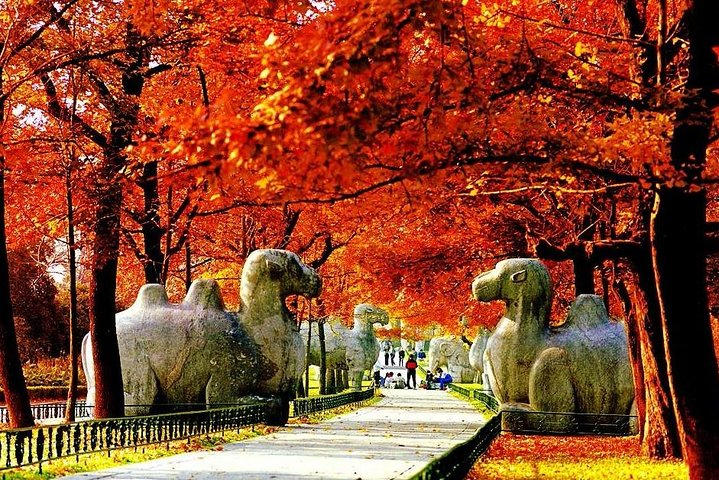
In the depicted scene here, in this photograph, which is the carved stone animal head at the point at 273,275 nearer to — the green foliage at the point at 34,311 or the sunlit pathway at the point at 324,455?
the sunlit pathway at the point at 324,455

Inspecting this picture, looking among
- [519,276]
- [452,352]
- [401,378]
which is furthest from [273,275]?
[452,352]

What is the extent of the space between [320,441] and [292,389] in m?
3.17

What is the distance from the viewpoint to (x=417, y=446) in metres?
16.8

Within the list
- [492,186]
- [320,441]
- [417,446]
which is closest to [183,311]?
[320,441]

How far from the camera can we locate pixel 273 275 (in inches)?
803

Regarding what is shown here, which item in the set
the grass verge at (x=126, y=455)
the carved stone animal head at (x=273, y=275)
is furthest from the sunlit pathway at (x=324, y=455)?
the carved stone animal head at (x=273, y=275)

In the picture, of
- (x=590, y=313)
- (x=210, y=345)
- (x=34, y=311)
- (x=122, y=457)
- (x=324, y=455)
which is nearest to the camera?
(x=122, y=457)

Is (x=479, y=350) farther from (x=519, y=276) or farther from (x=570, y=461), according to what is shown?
(x=570, y=461)

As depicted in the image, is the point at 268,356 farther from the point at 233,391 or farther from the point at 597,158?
the point at 597,158

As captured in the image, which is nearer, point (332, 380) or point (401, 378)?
point (332, 380)

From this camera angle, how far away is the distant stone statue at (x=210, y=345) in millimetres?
19797

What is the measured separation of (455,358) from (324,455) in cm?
5067

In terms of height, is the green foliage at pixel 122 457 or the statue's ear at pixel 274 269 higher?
the statue's ear at pixel 274 269

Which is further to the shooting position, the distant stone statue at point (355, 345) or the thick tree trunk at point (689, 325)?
the distant stone statue at point (355, 345)
